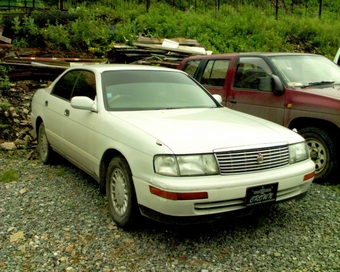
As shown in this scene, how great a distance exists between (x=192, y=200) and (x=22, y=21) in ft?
35.5

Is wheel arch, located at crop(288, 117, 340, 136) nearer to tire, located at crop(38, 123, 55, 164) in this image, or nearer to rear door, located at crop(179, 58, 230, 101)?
rear door, located at crop(179, 58, 230, 101)

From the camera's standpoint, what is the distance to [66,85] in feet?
17.9

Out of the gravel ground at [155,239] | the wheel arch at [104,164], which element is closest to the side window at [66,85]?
the gravel ground at [155,239]

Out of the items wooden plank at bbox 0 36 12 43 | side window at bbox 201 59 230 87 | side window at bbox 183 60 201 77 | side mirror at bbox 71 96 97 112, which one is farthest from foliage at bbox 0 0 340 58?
side mirror at bbox 71 96 97 112

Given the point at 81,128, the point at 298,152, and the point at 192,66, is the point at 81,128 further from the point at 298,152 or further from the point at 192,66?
the point at 192,66

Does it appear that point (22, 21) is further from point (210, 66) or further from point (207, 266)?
point (207, 266)

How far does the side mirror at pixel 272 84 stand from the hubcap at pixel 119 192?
2.74 m

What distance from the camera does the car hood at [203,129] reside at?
133 inches

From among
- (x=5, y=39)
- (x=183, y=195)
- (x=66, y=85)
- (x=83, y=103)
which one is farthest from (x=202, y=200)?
(x=5, y=39)

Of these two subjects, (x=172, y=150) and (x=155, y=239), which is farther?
(x=155, y=239)

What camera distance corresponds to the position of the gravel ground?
322 centimetres

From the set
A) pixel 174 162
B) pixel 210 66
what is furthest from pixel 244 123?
pixel 210 66

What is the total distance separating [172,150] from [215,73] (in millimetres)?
3805

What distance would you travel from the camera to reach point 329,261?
327 cm
